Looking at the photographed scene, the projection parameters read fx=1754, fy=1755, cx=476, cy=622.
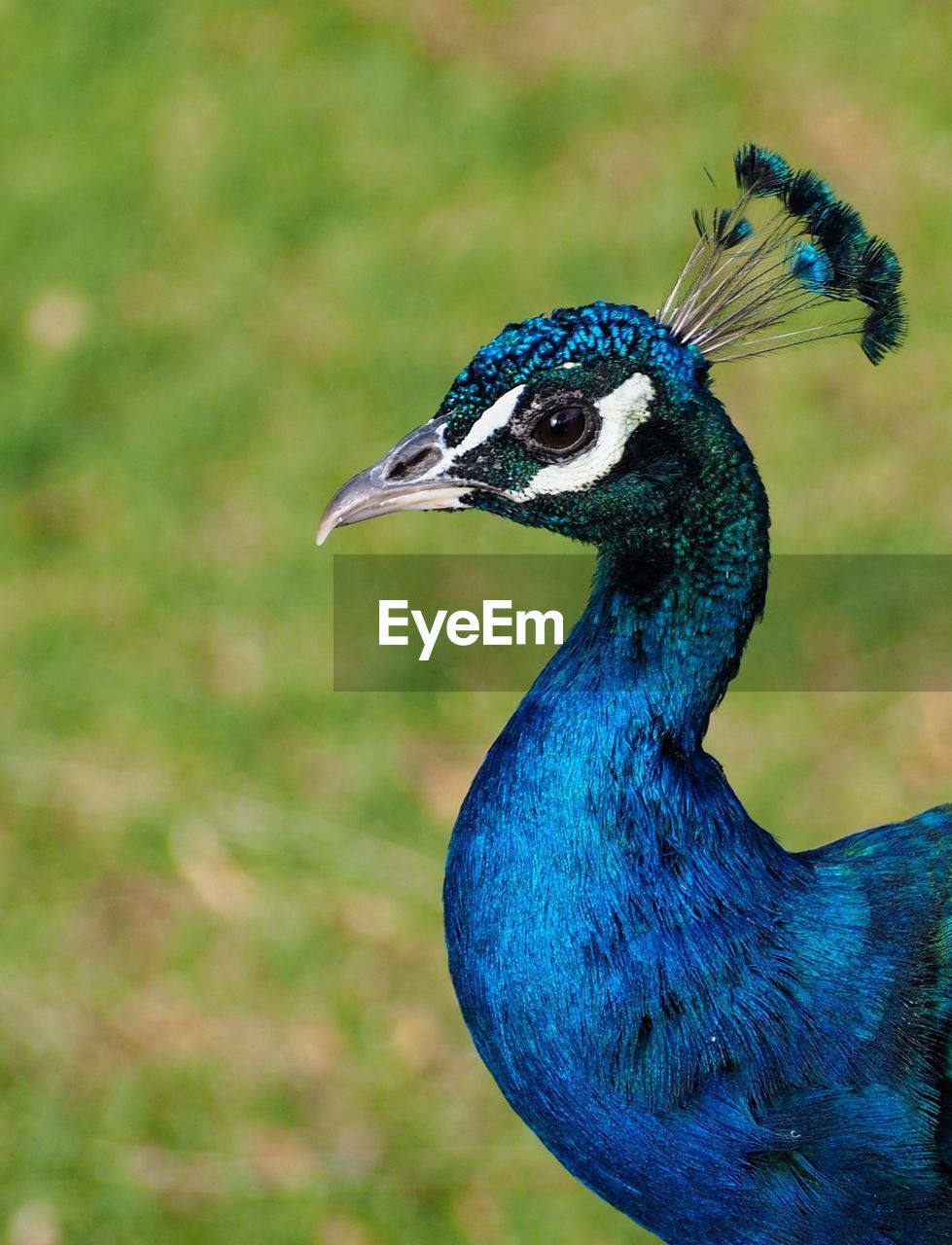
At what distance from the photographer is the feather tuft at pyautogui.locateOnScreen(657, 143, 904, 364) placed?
65.7 inches

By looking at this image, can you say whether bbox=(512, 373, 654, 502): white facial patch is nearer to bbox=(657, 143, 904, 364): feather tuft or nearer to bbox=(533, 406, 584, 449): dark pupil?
bbox=(533, 406, 584, 449): dark pupil

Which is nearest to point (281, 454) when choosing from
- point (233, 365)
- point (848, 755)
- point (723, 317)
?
point (233, 365)

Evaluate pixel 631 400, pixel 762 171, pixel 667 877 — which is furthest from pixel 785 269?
pixel 667 877

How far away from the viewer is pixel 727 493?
1610 mm

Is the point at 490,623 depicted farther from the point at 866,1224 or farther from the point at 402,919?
the point at 866,1224

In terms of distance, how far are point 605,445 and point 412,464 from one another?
0.63ft

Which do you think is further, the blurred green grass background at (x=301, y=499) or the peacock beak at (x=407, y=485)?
the blurred green grass background at (x=301, y=499)

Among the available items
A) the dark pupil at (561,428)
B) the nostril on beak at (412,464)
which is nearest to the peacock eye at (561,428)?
the dark pupil at (561,428)

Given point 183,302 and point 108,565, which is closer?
point 108,565

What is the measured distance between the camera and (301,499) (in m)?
3.60

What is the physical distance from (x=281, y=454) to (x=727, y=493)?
220 centimetres

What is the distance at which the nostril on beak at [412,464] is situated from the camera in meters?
1.67

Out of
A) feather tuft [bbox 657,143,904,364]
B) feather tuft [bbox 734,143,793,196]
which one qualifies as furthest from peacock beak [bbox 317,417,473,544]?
feather tuft [bbox 734,143,793,196]

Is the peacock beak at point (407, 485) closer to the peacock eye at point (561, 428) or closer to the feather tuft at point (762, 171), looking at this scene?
the peacock eye at point (561, 428)
